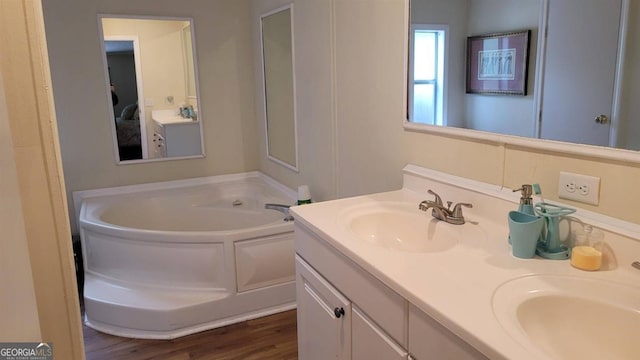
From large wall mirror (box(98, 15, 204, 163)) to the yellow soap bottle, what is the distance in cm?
332

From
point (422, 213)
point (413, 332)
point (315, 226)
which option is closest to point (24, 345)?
point (413, 332)

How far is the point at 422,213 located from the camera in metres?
1.77

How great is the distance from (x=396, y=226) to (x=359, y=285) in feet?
1.52

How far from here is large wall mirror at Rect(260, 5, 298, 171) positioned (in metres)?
3.32

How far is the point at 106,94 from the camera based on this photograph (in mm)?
3709

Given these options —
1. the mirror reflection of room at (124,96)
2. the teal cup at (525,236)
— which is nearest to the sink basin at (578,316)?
the teal cup at (525,236)

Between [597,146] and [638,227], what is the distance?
0.78 ft

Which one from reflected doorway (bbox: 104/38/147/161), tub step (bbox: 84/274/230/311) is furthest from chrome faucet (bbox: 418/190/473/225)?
reflected doorway (bbox: 104/38/147/161)

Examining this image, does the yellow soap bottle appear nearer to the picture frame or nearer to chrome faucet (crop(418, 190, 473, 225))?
chrome faucet (crop(418, 190, 473, 225))

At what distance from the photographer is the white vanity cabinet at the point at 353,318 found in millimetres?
1119

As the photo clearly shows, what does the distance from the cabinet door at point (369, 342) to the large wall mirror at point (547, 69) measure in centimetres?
78

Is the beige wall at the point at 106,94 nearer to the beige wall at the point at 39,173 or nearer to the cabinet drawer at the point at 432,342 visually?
the beige wall at the point at 39,173

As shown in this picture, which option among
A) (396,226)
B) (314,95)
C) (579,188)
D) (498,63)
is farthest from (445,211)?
(314,95)

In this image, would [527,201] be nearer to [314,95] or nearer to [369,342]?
[369,342]
